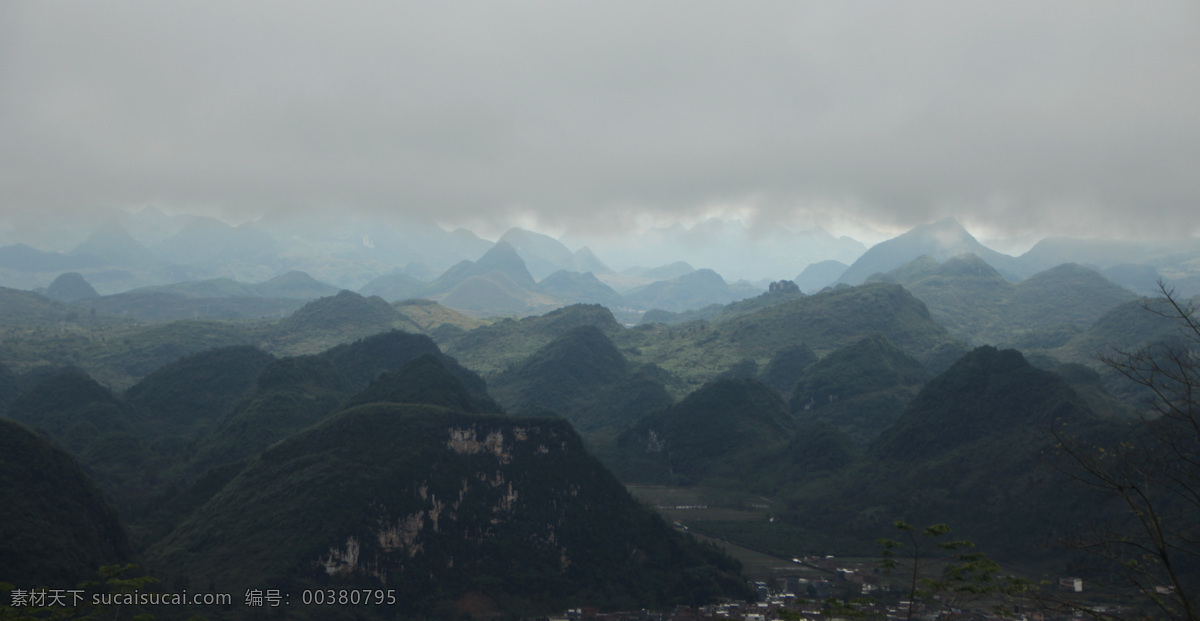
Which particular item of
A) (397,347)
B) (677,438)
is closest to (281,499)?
(677,438)

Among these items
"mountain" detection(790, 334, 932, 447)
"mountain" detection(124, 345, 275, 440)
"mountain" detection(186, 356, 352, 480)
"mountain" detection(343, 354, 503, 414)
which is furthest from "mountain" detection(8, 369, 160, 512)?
"mountain" detection(790, 334, 932, 447)

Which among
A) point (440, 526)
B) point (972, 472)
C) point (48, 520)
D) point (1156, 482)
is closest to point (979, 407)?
point (972, 472)

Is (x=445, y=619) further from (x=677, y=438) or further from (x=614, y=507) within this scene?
(x=677, y=438)

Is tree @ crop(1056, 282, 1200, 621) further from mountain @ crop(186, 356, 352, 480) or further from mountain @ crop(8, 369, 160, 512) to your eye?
mountain @ crop(186, 356, 352, 480)

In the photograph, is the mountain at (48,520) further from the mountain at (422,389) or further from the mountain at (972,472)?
the mountain at (972,472)

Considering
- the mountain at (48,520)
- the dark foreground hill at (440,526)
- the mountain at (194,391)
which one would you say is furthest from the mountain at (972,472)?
the mountain at (194,391)

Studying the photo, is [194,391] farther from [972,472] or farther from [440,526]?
[972,472]
